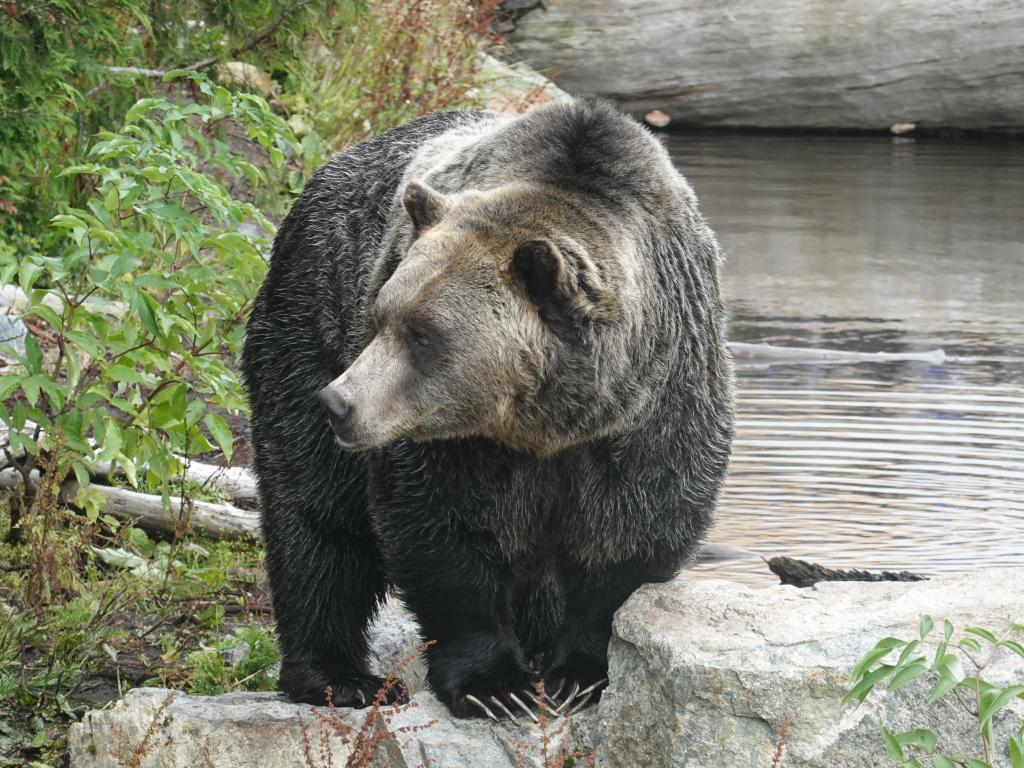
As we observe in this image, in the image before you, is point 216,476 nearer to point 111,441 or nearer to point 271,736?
point 111,441

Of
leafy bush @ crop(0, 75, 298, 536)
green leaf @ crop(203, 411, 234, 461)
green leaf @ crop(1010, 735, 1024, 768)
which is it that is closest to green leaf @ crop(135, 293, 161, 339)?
leafy bush @ crop(0, 75, 298, 536)

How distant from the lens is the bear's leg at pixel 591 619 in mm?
4535

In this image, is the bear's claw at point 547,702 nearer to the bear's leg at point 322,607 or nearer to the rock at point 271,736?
the rock at point 271,736

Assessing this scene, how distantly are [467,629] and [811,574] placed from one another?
2479 mm

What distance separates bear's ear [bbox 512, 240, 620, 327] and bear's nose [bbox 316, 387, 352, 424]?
22.1 inches

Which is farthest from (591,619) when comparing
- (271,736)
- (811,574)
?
(811,574)

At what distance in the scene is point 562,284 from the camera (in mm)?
3865

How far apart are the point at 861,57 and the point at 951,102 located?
4.56 feet

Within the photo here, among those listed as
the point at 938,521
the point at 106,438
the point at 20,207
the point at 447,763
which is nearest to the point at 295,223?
the point at 106,438

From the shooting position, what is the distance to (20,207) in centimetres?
800

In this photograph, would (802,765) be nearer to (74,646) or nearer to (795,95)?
(74,646)

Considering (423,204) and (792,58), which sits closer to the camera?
(423,204)

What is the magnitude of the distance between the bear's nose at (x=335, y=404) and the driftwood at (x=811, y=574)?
3050 mm

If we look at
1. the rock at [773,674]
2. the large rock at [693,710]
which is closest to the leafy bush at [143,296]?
the large rock at [693,710]
